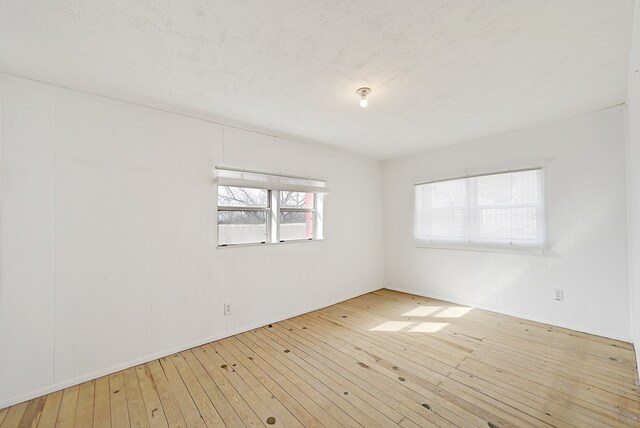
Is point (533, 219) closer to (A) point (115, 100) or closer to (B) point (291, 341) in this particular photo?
(B) point (291, 341)

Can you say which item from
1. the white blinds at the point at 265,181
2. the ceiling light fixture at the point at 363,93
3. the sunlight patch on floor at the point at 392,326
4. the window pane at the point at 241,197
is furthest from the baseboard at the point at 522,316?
the ceiling light fixture at the point at 363,93

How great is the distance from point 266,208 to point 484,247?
3174 millimetres

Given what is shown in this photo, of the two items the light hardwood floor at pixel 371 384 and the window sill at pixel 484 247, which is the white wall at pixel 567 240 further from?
the light hardwood floor at pixel 371 384

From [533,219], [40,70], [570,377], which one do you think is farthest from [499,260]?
[40,70]

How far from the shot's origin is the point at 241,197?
334 cm

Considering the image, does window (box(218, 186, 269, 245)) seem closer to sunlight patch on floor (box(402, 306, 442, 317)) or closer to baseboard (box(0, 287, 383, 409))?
baseboard (box(0, 287, 383, 409))

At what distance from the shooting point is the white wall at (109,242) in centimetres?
206

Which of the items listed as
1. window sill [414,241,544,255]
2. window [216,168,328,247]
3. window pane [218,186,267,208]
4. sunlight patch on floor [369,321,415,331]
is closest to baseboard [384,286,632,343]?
window sill [414,241,544,255]

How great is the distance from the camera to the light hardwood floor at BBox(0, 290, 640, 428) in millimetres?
1825

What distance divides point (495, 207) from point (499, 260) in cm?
75

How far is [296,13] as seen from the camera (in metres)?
1.50

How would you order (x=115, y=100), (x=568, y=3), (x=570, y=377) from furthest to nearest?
(x=115, y=100) → (x=570, y=377) → (x=568, y=3)

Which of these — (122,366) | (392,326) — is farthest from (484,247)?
(122,366)

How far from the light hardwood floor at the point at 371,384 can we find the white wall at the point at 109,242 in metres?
0.26
